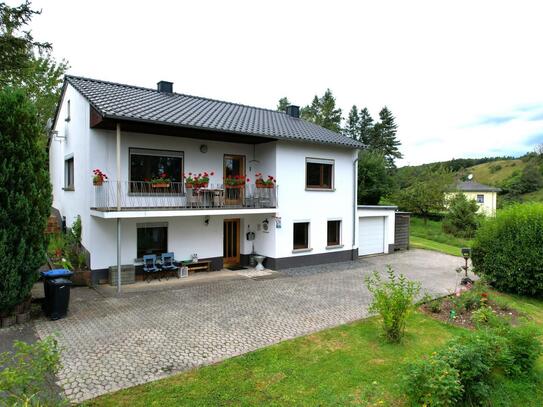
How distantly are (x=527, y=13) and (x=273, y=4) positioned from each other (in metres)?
7.16

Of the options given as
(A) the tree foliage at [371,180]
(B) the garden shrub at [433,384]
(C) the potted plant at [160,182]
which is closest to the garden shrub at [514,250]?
(B) the garden shrub at [433,384]

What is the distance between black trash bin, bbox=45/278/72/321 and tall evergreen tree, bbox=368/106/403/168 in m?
51.0

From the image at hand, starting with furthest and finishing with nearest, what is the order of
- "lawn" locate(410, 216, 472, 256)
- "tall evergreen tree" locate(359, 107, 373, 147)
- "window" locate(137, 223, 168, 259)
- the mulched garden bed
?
"tall evergreen tree" locate(359, 107, 373, 147) < "lawn" locate(410, 216, 472, 256) < "window" locate(137, 223, 168, 259) < the mulched garden bed

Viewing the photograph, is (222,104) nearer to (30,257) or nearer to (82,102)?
(82,102)

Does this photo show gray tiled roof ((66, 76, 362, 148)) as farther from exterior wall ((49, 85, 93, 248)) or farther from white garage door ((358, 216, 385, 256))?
white garage door ((358, 216, 385, 256))

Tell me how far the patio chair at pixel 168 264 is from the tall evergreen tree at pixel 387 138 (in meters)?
46.5

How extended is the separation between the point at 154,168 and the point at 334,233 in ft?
28.5

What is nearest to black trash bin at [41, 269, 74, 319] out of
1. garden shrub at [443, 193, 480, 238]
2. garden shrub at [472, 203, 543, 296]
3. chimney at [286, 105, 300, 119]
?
garden shrub at [472, 203, 543, 296]

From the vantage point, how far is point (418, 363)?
4.89m

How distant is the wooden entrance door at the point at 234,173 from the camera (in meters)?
13.9

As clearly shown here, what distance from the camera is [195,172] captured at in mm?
13180

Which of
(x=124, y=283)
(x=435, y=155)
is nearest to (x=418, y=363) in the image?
(x=124, y=283)

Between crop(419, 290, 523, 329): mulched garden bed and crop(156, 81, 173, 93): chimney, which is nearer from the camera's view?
crop(419, 290, 523, 329): mulched garden bed

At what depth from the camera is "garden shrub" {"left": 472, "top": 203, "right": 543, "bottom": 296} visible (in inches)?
435
